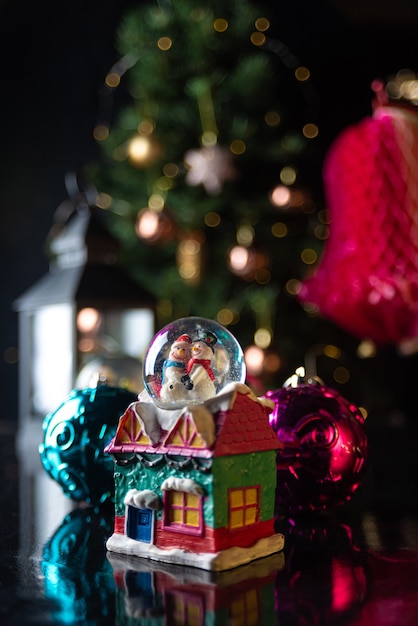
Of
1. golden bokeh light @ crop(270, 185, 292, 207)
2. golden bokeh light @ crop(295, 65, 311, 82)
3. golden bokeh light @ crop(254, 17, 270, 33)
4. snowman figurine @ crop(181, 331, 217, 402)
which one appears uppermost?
golden bokeh light @ crop(254, 17, 270, 33)

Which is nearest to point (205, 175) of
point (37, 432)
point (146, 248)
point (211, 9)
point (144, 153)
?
point (144, 153)

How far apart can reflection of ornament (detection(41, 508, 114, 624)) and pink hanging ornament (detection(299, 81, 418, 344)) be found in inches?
34.0

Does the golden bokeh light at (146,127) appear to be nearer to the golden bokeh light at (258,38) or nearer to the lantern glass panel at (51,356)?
the golden bokeh light at (258,38)

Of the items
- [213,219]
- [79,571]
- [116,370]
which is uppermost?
[213,219]

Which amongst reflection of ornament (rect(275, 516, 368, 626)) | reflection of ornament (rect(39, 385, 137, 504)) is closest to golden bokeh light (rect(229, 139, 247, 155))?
reflection of ornament (rect(39, 385, 137, 504))

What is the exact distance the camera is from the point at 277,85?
7.84 feet

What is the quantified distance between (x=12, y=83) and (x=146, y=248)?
85 cm

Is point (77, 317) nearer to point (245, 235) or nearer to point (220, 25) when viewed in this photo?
point (245, 235)

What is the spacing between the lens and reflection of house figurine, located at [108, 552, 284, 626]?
606 mm

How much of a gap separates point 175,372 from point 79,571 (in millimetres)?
221

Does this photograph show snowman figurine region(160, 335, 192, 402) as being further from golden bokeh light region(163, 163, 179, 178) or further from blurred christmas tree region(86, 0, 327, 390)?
golden bokeh light region(163, 163, 179, 178)

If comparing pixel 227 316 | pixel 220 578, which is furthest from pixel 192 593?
pixel 227 316

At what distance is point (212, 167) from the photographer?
75.4 inches

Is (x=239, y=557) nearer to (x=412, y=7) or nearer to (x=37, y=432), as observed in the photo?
(x=37, y=432)
